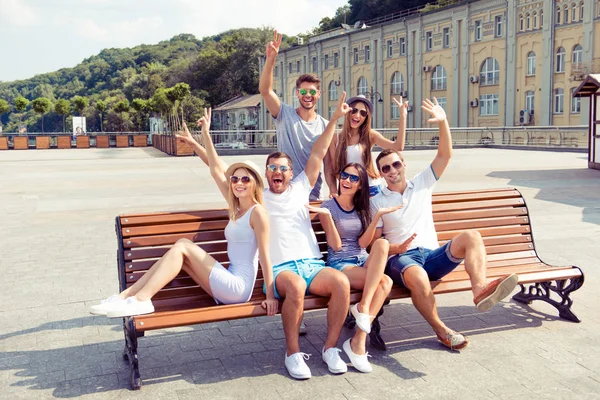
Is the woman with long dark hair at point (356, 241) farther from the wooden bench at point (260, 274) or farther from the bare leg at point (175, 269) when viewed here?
the bare leg at point (175, 269)

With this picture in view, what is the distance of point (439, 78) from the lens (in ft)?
180

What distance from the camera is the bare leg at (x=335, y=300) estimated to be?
463 cm

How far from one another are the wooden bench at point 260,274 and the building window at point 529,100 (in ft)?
140

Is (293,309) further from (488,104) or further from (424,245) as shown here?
(488,104)

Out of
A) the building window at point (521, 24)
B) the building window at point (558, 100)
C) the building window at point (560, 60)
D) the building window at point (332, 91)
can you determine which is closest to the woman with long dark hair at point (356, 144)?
the building window at point (558, 100)

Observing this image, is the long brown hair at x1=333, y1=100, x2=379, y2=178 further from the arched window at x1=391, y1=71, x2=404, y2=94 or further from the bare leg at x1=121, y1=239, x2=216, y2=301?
the arched window at x1=391, y1=71, x2=404, y2=94

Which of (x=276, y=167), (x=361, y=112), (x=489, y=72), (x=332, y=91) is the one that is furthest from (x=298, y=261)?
(x=332, y=91)

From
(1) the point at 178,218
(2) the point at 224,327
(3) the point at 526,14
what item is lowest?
(2) the point at 224,327

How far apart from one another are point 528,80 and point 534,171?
1128 inches

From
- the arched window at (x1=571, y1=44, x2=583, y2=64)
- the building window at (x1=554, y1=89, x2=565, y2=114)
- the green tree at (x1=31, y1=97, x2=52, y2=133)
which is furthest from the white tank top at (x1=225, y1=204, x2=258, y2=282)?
the green tree at (x1=31, y1=97, x2=52, y2=133)

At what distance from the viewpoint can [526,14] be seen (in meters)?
46.2

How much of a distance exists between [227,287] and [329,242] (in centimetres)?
91

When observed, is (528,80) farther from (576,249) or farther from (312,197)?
(312,197)

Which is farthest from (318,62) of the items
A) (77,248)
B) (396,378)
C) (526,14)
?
(396,378)
